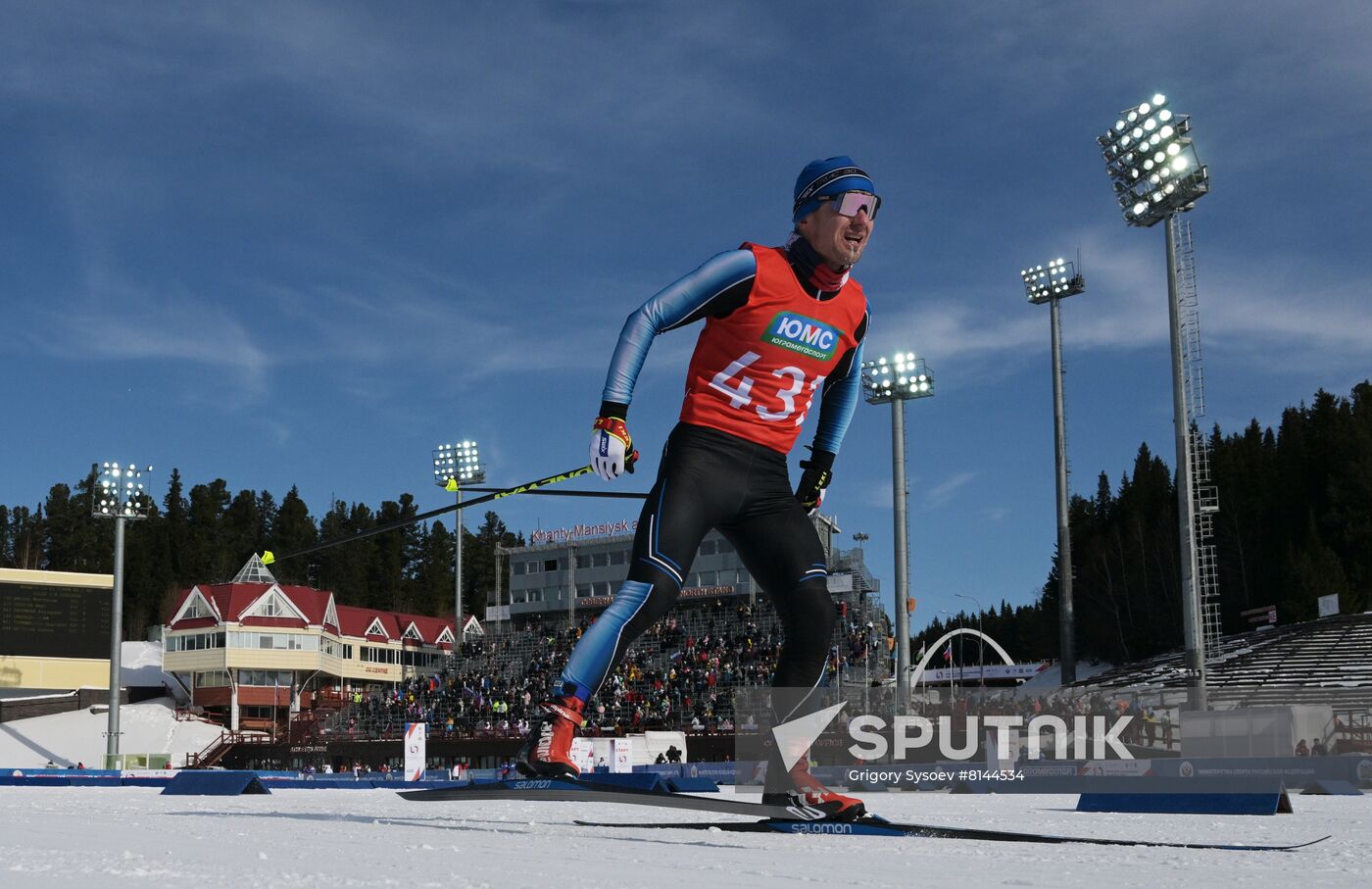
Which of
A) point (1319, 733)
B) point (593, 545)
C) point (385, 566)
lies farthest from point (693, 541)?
point (385, 566)

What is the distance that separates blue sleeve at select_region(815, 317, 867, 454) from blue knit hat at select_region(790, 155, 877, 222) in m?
0.80

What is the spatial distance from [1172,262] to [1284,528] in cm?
5297

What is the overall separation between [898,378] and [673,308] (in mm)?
29649

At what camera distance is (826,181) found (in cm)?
570

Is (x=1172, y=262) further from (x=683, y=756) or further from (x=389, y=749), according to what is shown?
(x=389, y=749)

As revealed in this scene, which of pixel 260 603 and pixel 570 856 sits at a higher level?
pixel 260 603

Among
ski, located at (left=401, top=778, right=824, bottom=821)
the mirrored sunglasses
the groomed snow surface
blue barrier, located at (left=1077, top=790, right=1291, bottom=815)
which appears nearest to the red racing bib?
the mirrored sunglasses

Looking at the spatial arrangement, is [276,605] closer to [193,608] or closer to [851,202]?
[193,608]

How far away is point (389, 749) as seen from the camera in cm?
4094

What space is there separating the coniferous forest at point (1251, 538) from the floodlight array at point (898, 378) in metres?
39.0

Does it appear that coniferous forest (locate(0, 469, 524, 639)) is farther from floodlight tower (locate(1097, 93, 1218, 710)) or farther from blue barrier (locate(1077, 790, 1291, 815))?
blue barrier (locate(1077, 790, 1291, 815))

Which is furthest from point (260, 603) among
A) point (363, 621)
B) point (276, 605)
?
point (363, 621)

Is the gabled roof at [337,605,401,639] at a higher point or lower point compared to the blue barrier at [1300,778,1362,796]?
higher

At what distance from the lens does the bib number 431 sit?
5.54 meters
